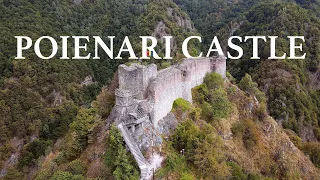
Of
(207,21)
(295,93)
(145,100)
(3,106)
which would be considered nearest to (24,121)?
(3,106)

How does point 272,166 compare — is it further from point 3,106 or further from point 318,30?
point 318,30

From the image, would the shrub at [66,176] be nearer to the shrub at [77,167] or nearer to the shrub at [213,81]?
the shrub at [77,167]

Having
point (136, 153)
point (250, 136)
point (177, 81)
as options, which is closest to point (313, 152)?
point (250, 136)

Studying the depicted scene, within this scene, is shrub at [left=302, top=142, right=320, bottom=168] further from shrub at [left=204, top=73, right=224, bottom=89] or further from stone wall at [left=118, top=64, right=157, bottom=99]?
stone wall at [left=118, top=64, right=157, bottom=99]

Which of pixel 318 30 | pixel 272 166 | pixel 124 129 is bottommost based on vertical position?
pixel 272 166

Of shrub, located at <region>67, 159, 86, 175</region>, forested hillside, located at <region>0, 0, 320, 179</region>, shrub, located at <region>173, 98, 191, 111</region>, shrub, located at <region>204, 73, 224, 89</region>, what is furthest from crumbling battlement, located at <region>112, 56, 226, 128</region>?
shrub, located at <region>204, 73, 224, 89</region>

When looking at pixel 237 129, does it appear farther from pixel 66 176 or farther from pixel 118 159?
pixel 66 176

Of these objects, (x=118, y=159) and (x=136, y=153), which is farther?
(x=136, y=153)
